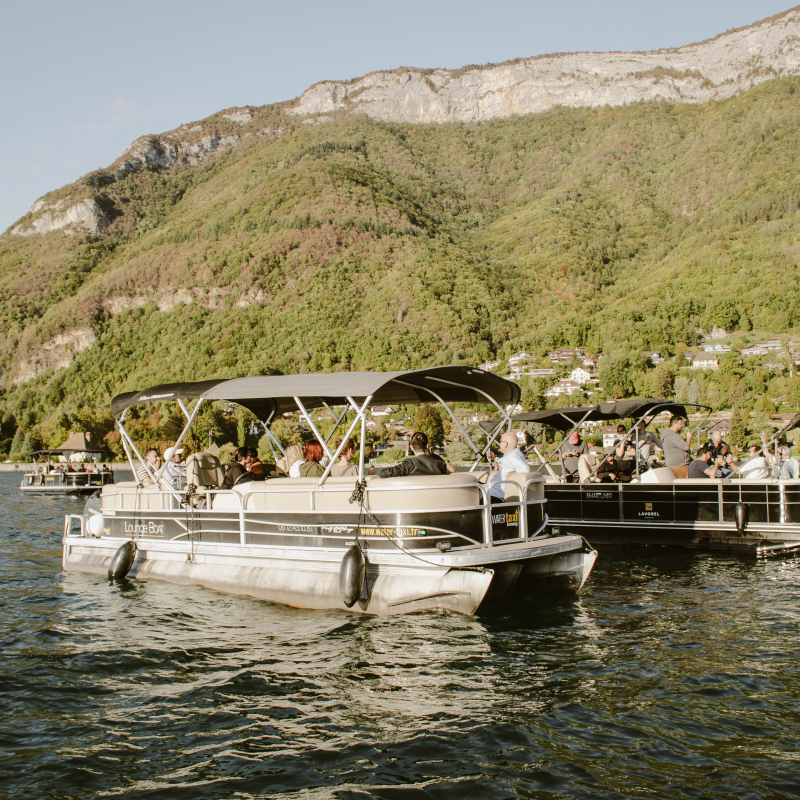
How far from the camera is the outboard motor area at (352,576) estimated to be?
10.0 m

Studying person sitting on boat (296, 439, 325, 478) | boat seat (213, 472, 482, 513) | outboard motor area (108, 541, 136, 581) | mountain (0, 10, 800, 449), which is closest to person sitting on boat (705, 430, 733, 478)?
person sitting on boat (296, 439, 325, 478)

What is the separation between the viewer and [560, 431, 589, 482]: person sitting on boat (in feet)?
66.3

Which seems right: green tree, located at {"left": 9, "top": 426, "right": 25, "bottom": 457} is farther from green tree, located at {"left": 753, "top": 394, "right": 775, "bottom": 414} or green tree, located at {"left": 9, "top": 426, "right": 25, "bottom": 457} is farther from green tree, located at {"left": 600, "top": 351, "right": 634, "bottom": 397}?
green tree, located at {"left": 753, "top": 394, "right": 775, "bottom": 414}

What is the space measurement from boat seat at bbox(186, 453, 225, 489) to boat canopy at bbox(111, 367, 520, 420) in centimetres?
115

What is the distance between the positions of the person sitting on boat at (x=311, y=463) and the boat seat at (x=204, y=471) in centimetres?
169

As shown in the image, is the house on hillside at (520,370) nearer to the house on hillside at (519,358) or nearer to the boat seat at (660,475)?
the house on hillside at (519,358)

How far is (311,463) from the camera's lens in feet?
40.7

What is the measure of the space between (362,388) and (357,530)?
1956mm

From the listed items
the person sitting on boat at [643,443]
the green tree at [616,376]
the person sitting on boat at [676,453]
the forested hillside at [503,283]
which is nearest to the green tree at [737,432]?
the green tree at [616,376]

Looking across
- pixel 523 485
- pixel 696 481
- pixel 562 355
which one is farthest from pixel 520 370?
pixel 523 485

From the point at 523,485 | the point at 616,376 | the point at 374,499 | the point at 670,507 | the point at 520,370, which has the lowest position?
the point at 670,507

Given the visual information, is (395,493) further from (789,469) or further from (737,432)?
(737,432)

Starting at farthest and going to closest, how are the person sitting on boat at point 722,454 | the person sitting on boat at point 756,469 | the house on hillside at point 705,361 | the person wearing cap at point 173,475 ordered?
the house on hillside at point 705,361, the person sitting on boat at point 722,454, the person sitting on boat at point 756,469, the person wearing cap at point 173,475

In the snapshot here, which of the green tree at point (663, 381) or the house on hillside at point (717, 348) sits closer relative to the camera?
the green tree at point (663, 381)
